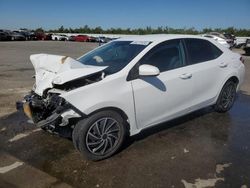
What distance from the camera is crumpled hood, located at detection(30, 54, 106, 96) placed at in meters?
4.05

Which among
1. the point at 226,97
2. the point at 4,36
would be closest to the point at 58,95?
the point at 226,97

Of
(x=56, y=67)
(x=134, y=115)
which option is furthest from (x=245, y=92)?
(x=56, y=67)

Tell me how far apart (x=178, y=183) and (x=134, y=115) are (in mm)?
1173

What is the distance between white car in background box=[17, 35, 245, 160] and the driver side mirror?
14 mm

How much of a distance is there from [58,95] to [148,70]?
129 centimetres

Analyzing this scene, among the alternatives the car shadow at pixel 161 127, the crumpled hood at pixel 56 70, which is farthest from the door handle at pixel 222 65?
the crumpled hood at pixel 56 70

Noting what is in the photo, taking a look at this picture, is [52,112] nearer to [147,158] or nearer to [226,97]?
[147,158]

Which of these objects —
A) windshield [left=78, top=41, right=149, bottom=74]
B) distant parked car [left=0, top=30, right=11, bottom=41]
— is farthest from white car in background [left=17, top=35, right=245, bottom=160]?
distant parked car [left=0, top=30, right=11, bottom=41]

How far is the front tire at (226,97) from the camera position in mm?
6074

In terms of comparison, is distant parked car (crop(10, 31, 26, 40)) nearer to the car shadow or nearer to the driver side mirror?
the car shadow

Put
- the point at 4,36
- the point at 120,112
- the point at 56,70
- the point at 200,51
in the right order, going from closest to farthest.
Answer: the point at 120,112 < the point at 56,70 < the point at 200,51 < the point at 4,36

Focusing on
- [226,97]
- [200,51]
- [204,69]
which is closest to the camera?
[204,69]

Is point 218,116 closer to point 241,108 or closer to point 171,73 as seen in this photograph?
point 241,108

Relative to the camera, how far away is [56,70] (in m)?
4.40
